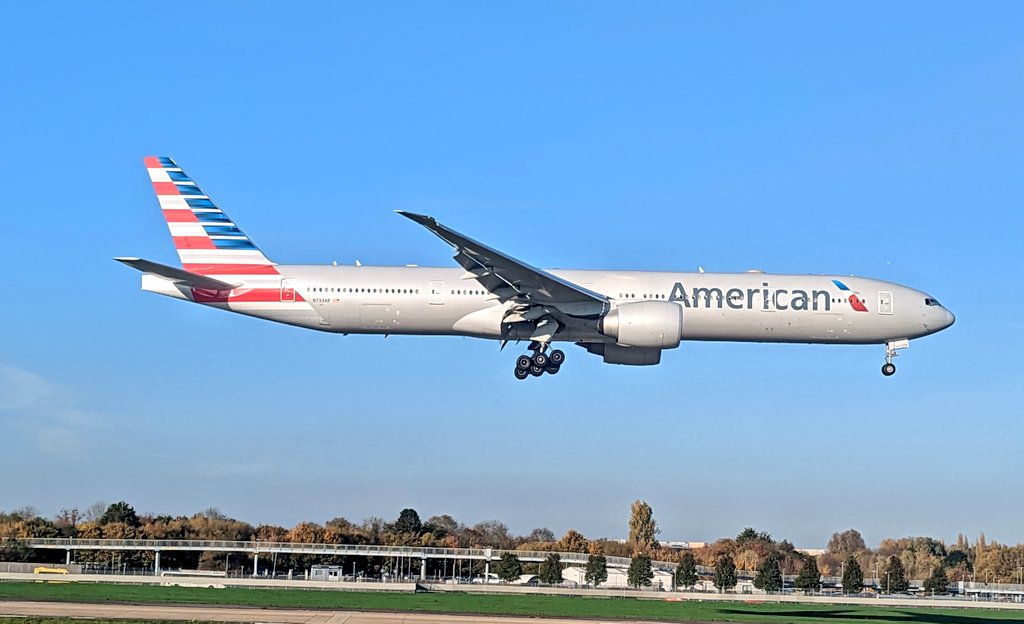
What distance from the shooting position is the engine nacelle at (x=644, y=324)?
141 feet

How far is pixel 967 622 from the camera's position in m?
47.3

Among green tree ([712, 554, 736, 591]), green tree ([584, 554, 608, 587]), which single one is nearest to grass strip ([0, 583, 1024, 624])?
green tree ([584, 554, 608, 587])

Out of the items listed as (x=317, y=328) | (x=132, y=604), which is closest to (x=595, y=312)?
(x=317, y=328)

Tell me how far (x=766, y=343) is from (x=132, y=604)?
24.4 metres

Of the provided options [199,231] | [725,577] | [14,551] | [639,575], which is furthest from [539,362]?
[14,551]

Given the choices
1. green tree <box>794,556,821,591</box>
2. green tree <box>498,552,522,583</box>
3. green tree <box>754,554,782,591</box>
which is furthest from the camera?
green tree <box>794,556,821,591</box>

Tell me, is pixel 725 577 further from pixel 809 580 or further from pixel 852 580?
pixel 852 580

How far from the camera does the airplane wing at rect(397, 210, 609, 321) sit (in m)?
42.0

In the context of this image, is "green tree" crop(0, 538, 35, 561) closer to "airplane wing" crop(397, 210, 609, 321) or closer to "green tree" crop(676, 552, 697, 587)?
"green tree" crop(676, 552, 697, 587)

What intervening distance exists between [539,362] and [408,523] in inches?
2994

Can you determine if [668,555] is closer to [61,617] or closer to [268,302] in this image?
[268,302]

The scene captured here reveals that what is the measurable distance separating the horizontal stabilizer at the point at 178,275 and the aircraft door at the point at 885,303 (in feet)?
79.6

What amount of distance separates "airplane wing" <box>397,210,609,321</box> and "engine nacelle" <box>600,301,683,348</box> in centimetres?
80

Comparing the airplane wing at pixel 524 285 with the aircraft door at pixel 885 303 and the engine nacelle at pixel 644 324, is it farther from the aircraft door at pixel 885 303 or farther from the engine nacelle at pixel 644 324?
the aircraft door at pixel 885 303
